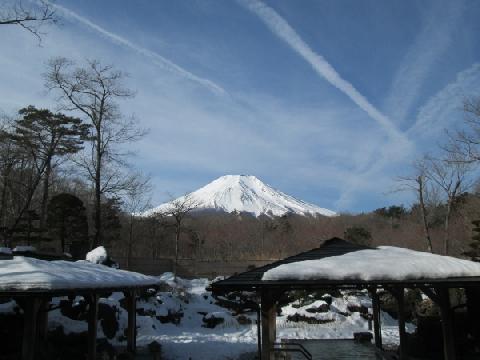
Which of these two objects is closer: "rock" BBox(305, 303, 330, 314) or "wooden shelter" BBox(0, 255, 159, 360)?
"wooden shelter" BBox(0, 255, 159, 360)

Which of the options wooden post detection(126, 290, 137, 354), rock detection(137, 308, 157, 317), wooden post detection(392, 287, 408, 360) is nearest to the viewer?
wooden post detection(392, 287, 408, 360)

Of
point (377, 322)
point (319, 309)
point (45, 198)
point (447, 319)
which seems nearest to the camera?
point (447, 319)

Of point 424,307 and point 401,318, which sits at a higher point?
point 401,318

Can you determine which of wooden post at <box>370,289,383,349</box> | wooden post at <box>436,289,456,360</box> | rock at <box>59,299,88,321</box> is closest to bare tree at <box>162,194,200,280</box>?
rock at <box>59,299,88,321</box>

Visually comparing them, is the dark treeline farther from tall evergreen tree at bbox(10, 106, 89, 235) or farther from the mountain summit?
the mountain summit

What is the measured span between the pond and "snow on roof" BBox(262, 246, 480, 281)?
170 inches

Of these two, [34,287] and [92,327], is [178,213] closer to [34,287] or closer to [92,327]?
[92,327]

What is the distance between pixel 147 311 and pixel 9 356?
33.4ft

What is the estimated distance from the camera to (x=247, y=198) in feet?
405

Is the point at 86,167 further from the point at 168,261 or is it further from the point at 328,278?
the point at 328,278

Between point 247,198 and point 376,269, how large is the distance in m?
115

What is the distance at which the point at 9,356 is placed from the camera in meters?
10.9

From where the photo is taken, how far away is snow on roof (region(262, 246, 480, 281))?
8398 mm

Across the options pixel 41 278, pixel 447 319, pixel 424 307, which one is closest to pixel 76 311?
pixel 41 278
